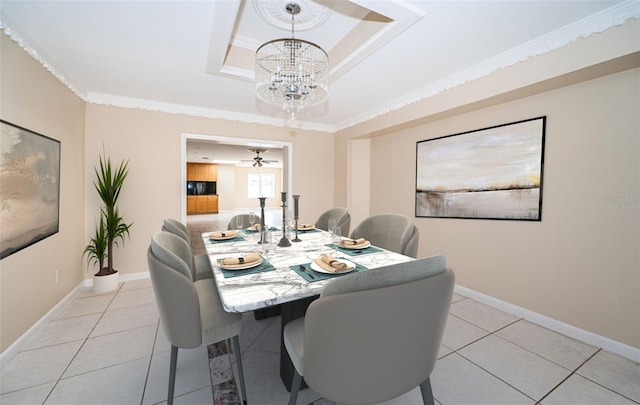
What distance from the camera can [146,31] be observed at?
1.93 metres

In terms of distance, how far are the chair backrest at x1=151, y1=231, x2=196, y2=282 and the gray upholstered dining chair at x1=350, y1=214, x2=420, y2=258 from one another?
1536 millimetres

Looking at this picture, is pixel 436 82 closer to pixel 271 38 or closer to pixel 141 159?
pixel 271 38

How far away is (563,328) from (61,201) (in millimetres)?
4817

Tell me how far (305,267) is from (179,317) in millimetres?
669

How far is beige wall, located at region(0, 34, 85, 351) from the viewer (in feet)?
5.86

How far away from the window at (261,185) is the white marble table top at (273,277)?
11.5 m

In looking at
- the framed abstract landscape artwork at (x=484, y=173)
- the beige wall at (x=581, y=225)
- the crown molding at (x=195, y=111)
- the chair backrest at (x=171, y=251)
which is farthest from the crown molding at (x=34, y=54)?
the beige wall at (x=581, y=225)

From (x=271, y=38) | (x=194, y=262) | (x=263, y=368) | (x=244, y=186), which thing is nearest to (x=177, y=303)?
(x=263, y=368)

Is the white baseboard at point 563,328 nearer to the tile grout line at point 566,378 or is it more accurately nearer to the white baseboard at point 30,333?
the tile grout line at point 566,378

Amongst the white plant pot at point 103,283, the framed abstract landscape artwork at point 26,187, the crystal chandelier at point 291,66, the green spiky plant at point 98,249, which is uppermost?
the crystal chandelier at point 291,66

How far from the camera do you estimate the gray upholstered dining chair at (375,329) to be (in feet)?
2.81

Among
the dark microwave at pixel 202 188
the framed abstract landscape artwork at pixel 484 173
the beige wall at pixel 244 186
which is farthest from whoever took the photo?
the beige wall at pixel 244 186

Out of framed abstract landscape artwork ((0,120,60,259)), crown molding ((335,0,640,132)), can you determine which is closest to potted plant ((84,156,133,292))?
framed abstract landscape artwork ((0,120,60,259))

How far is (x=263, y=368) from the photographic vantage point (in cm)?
172
